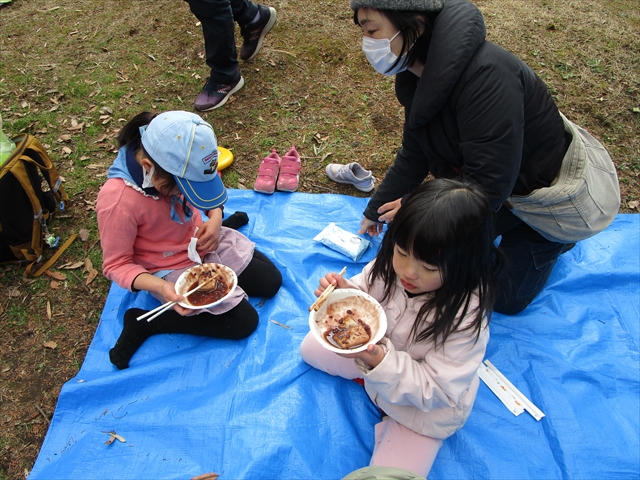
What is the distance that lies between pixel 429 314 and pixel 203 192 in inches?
52.2

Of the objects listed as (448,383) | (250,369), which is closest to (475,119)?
(448,383)

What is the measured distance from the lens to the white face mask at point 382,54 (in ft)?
7.02

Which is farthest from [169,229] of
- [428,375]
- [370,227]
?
[428,375]

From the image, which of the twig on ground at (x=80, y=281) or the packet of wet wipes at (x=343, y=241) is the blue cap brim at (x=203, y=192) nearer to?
the packet of wet wipes at (x=343, y=241)

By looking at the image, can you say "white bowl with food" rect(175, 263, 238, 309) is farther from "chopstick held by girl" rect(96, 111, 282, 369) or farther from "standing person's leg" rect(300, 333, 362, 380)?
"standing person's leg" rect(300, 333, 362, 380)

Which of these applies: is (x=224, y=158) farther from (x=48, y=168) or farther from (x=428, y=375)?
(x=428, y=375)

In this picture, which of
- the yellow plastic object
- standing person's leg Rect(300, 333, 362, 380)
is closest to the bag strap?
the yellow plastic object

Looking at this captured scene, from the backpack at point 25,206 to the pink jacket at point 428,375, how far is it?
2.69 m

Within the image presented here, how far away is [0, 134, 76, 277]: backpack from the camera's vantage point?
2.83 metres

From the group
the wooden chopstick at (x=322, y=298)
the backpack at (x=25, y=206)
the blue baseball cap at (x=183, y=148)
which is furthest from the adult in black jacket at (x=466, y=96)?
the backpack at (x=25, y=206)

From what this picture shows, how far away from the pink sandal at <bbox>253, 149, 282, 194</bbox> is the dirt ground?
242 millimetres

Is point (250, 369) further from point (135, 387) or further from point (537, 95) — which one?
point (537, 95)

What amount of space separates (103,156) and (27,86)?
180 cm

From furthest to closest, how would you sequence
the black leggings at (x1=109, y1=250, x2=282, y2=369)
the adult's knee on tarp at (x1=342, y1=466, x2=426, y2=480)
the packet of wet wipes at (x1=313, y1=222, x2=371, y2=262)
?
the packet of wet wipes at (x1=313, y1=222, x2=371, y2=262)
the black leggings at (x1=109, y1=250, x2=282, y2=369)
the adult's knee on tarp at (x1=342, y1=466, x2=426, y2=480)
